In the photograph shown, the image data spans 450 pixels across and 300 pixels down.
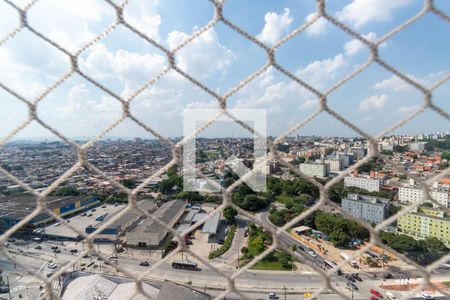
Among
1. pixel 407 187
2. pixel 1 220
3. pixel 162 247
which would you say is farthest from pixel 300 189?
pixel 1 220

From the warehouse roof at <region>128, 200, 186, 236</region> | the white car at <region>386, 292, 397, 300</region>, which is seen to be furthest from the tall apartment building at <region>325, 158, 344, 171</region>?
the white car at <region>386, 292, 397, 300</region>

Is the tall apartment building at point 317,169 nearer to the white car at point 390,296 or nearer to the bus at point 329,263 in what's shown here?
the bus at point 329,263

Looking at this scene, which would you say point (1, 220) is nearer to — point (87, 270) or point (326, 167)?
point (87, 270)

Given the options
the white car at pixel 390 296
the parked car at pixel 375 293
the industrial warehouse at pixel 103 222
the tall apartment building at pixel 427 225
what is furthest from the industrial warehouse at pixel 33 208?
the tall apartment building at pixel 427 225

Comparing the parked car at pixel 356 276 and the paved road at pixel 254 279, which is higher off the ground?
the parked car at pixel 356 276

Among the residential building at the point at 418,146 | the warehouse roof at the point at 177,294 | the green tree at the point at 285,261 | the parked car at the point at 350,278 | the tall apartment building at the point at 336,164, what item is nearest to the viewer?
the warehouse roof at the point at 177,294

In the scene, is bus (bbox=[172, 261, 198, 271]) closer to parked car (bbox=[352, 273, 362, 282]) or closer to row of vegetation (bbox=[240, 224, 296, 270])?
row of vegetation (bbox=[240, 224, 296, 270])

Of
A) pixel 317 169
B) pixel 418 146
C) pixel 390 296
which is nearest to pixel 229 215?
pixel 390 296
